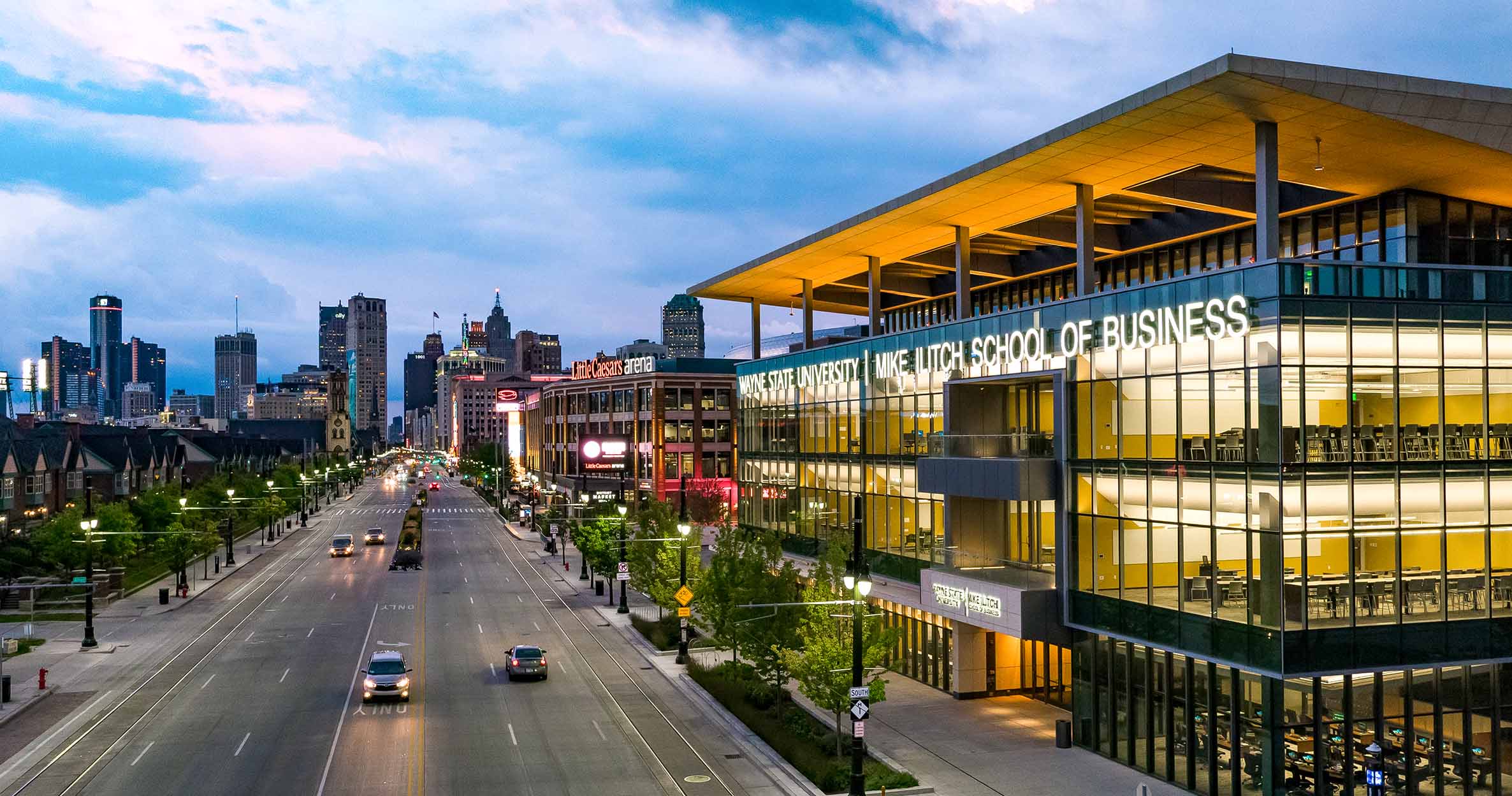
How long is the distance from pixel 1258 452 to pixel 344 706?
29.8 metres

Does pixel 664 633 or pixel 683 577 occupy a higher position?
pixel 683 577

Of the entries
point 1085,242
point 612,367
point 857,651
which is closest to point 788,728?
point 857,651

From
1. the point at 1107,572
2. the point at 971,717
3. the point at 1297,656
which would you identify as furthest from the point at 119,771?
the point at 1297,656

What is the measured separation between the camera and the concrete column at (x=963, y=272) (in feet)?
142

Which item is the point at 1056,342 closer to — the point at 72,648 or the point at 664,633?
the point at 664,633

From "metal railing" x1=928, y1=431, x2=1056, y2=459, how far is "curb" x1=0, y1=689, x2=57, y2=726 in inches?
1259

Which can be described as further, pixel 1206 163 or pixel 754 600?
pixel 754 600

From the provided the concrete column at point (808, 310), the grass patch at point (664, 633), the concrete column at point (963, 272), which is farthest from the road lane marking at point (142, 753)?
the concrete column at point (808, 310)

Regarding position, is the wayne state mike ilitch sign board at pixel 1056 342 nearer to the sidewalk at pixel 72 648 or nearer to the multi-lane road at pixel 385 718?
the multi-lane road at pixel 385 718

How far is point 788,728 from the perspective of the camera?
1367 inches

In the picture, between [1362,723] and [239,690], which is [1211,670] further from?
[239,690]

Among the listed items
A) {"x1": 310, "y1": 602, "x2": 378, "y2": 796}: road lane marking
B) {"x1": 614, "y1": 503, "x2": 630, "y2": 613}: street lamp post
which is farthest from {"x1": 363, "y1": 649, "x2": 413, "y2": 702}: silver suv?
{"x1": 614, "y1": 503, "x2": 630, "y2": 613}: street lamp post

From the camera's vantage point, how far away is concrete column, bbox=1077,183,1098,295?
35.8 meters

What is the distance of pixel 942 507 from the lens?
137 ft
